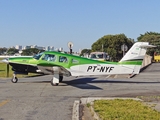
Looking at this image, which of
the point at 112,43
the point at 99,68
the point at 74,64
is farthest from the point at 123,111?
the point at 112,43

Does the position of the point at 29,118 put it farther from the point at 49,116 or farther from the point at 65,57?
the point at 65,57

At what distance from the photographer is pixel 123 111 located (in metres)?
8.38

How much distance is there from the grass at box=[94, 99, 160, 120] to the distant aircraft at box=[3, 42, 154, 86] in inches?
304

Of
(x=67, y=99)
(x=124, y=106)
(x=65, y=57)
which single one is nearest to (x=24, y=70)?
(x=65, y=57)

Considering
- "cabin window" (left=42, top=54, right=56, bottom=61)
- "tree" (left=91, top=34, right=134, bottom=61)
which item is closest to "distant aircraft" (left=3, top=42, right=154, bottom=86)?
"cabin window" (left=42, top=54, right=56, bottom=61)

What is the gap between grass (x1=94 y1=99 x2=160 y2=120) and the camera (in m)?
7.50

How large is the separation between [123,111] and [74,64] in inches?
382

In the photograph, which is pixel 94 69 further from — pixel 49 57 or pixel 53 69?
pixel 49 57

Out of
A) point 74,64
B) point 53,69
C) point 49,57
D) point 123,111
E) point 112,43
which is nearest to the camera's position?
point 123,111

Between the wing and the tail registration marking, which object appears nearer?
the wing

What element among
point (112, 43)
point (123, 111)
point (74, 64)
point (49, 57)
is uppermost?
point (112, 43)

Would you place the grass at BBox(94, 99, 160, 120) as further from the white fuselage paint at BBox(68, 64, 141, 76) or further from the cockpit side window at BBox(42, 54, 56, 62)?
the cockpit side window at BBox(42, 54, 56, 62)

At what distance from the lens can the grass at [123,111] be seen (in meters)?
7.50

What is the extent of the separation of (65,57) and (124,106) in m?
8.87
